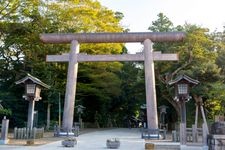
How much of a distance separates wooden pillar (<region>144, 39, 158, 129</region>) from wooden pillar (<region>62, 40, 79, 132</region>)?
496cm

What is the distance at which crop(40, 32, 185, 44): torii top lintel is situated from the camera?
20344mm

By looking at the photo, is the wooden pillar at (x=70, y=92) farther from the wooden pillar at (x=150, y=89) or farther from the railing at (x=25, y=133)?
the wooden pillar at (x=150, y=89)

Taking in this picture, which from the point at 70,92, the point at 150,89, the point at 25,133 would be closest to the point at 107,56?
the point at 70,92

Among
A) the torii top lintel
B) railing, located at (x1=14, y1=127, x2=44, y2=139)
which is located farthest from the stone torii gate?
railing, located at (x1=14, y1=127, x2=44, y2=139)

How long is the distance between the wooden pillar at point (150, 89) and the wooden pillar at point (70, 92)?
195 inches

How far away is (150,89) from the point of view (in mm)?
19312

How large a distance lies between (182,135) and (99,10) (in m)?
18.2

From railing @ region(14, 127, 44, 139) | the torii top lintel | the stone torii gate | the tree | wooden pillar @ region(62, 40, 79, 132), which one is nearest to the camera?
railing @ region(14, 127, 44, 139)

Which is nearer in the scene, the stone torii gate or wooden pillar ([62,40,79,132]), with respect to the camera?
wooden pillar ([62,40,79,132])

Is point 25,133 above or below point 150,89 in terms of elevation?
below

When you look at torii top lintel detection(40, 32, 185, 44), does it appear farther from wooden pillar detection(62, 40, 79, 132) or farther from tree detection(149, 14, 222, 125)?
tree detection(149, 14, 222, 125)

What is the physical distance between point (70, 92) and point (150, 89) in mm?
5377

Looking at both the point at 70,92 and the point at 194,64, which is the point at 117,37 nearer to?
the point at 70,92

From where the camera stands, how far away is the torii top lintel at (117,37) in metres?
20.3
